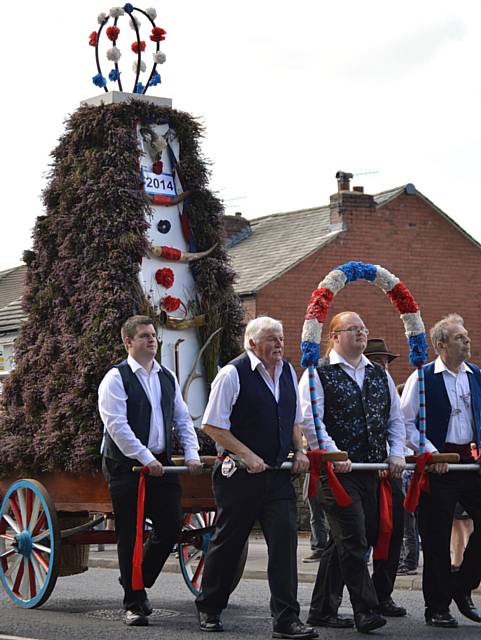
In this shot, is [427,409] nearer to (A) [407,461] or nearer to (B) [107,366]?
(A) [407,461]

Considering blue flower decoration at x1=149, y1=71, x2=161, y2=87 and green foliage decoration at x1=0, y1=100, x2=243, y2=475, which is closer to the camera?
green foliage decoration at x1=0, y1=100, x2=243, y2=475

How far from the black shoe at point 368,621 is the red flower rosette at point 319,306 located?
1.97 m

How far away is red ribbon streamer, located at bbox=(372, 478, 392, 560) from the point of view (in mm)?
8555

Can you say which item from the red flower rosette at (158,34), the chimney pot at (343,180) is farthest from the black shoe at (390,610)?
the chimney pot at (343,180)

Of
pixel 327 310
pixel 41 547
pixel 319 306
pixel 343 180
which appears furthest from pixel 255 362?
pixel 343 180

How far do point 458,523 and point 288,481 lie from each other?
3364 millimetres

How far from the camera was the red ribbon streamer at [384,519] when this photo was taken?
8555 millimetres

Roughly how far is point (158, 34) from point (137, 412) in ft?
11.7

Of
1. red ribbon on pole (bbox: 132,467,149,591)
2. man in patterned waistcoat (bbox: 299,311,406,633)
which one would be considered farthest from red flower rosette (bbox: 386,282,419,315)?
red ribbon on pole (bbox: 132,467,149,591)

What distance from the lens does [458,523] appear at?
36.9 feet

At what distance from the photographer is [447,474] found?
869 cm

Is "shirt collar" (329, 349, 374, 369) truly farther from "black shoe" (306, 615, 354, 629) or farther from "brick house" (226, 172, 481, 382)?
"brick house" (226, 172, 481, 382)

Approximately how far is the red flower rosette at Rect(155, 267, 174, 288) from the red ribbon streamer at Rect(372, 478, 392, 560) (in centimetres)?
259

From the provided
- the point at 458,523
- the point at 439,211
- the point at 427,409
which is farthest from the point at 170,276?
the point at 439,211
